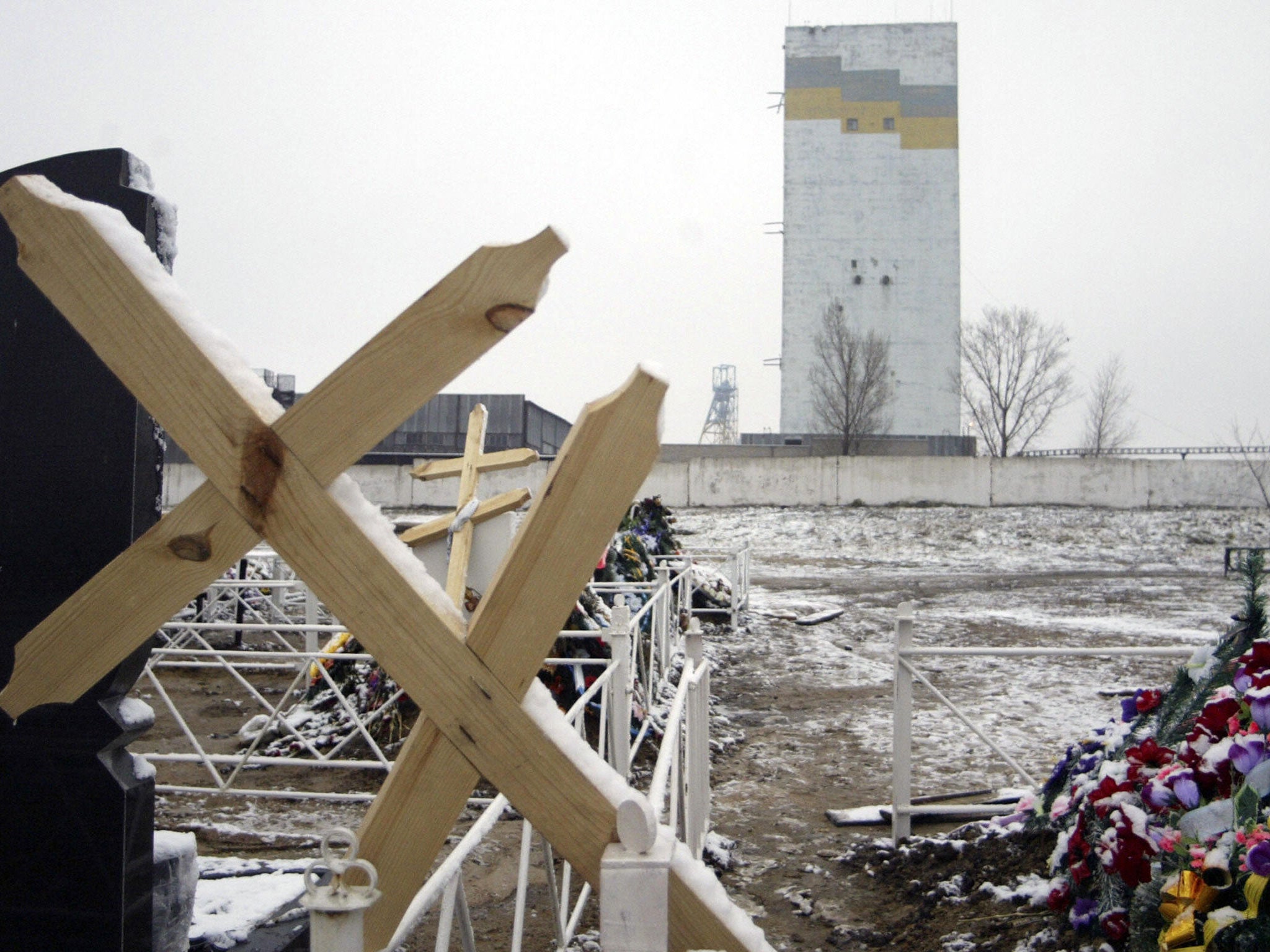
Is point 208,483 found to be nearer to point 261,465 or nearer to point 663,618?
point 261,465

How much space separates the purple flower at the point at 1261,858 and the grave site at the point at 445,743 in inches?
1.9

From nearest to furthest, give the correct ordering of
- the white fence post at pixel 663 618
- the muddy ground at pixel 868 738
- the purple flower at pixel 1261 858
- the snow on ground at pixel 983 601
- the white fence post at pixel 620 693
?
the purple flower at pixel 1261 858, the muddy ground at pixel 868 738, the white fence post at pixel 620 693, the snow on ground at pixel 983 601, the white fence post at pixel 663 618

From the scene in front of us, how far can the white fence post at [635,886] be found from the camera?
1.17 m

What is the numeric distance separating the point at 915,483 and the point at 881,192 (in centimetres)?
1455

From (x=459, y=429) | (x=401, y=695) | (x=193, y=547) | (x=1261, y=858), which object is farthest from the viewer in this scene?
(x=459, y=429)

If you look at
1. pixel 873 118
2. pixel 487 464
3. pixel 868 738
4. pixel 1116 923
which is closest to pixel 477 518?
pixel 487 464

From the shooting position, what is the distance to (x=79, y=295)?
1.25 meters

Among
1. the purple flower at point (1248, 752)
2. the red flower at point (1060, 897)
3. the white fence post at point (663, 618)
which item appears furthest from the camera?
the white fence post at point (663, 618)

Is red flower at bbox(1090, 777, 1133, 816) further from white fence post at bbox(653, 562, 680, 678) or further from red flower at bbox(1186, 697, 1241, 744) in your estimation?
white fence post at bbox(653, 562, 680, 678)

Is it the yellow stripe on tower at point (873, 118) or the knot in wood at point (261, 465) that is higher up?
the yellow stripe on tower at point (873, 118)

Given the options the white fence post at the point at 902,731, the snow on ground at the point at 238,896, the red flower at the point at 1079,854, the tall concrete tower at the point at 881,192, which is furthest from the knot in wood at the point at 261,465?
the tall concrete tower at the point at 881,192

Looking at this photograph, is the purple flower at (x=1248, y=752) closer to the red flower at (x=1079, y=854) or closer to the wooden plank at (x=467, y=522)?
the red flower at (x=1079, y=854)

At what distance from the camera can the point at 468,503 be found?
6816 millimetres

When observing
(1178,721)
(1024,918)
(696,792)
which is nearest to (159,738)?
(696,792)
